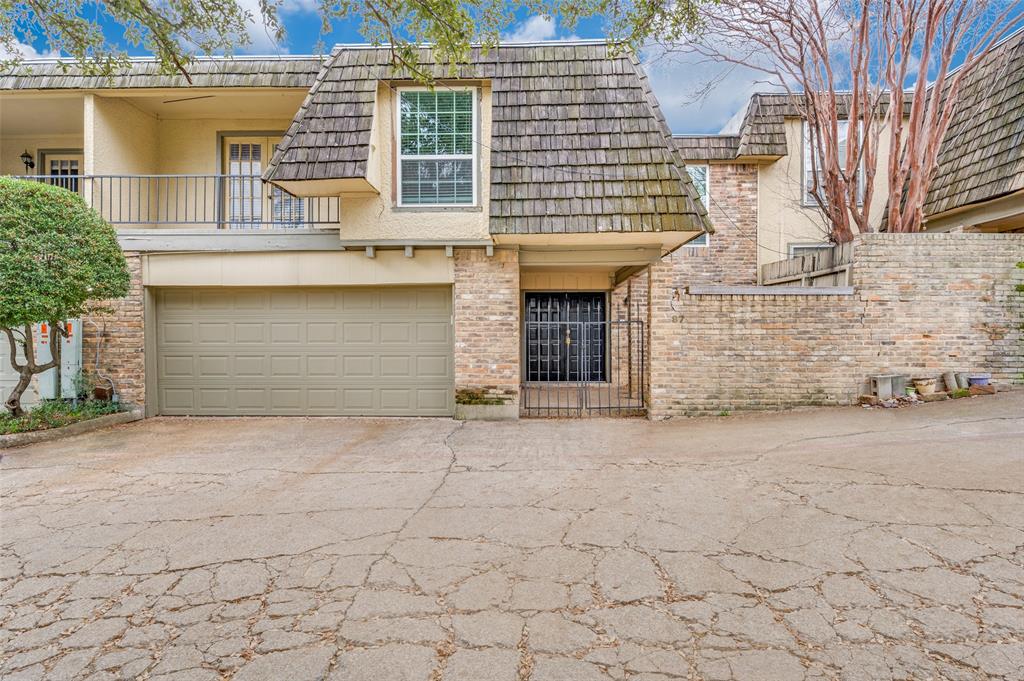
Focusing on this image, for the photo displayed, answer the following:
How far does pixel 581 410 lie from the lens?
9297 millimetres

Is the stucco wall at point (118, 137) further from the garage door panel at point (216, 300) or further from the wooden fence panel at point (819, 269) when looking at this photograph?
the wooden fence panel at point (819, 269)

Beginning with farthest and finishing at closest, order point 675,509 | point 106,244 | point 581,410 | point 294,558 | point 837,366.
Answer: point 581,410 < point 837,366 < point 106,244 < point 675,509 < point 294,558

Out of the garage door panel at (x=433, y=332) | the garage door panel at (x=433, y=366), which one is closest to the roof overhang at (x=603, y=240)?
the garage door panel at (x=433, y=332)

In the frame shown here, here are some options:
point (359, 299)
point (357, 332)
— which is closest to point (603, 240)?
point (359, 299)

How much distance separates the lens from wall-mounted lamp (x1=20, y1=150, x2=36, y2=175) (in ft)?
35.3

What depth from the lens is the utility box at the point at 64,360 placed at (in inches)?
344

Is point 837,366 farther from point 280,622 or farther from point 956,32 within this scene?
point 280,622

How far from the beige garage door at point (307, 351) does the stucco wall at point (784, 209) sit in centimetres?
808

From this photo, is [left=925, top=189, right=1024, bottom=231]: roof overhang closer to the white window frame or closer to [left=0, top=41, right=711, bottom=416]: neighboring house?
[left=0, top=41, right=711, bottom=416]: neighboring house

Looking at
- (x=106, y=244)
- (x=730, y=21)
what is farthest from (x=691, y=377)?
(x=106, y=244)

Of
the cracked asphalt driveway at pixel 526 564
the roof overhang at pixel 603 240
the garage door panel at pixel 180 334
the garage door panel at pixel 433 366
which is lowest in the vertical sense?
the cracked asphalt driveway at pixel 526 564

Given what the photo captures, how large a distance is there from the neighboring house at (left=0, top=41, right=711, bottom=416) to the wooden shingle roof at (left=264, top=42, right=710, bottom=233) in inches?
1.1

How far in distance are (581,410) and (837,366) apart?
12.9 ft

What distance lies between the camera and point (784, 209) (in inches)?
501
